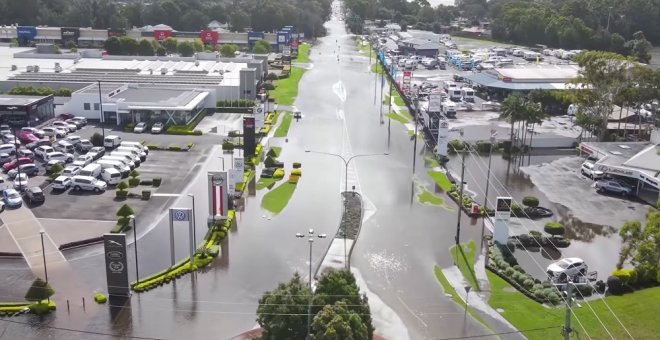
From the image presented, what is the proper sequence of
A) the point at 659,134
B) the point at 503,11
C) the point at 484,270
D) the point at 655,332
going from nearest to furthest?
the point at 655,332 → the point at 484,270 → the point at 659,134 → the point at 503,11

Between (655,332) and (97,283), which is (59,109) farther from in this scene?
(655,332)

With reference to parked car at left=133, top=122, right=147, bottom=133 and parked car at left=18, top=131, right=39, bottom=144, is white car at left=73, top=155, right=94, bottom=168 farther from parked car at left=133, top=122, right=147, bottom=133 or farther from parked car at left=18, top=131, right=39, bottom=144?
parked car at left=133, top=122, right=147, bottom=133

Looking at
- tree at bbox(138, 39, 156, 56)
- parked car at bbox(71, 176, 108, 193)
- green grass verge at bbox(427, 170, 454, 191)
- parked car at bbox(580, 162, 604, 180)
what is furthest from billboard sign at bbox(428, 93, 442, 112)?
tree at bbox(138, 39, 156, 56)

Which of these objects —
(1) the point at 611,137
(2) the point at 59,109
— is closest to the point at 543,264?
(1) the point at 611,137

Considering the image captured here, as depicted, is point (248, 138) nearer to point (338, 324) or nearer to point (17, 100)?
point (17, 100)

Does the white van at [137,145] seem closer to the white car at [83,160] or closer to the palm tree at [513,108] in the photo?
the white car at [83,160]

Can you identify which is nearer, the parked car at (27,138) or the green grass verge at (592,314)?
the green grass verge at (592,314)

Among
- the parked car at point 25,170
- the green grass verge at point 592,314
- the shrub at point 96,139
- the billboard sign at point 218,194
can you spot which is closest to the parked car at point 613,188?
the green grass verge at point 592,314
